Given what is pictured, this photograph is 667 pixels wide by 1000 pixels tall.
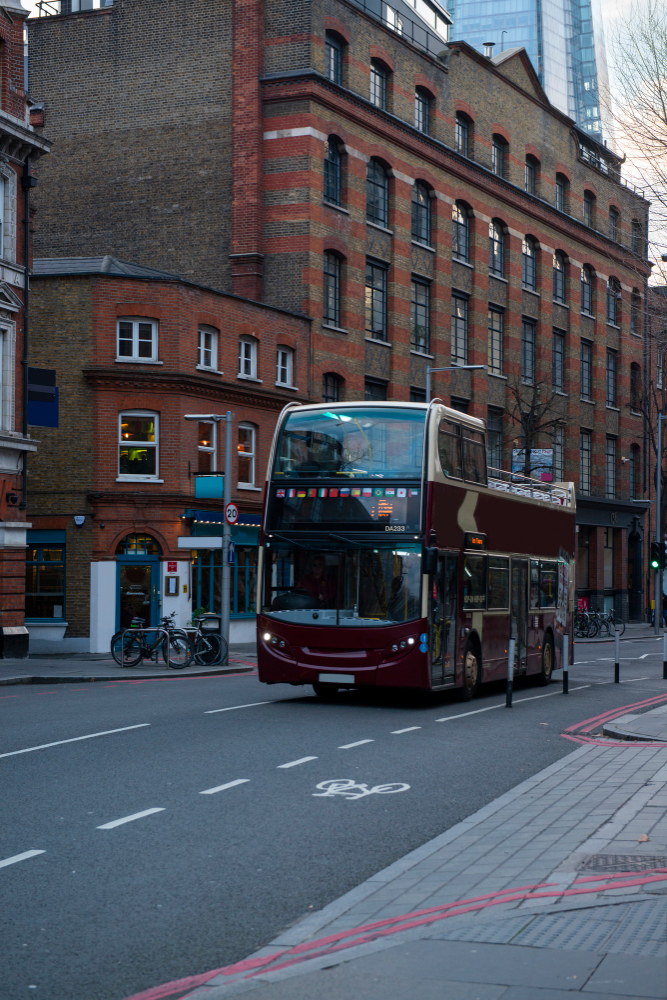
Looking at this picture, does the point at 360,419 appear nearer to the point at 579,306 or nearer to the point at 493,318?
the point at 493,318

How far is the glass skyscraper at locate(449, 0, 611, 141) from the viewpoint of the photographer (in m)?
149

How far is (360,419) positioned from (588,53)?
504 feet

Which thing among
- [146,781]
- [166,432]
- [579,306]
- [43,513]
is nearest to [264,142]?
[166,432]

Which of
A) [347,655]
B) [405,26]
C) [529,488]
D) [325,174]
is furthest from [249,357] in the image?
[347,655]

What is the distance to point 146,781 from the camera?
10.4 m

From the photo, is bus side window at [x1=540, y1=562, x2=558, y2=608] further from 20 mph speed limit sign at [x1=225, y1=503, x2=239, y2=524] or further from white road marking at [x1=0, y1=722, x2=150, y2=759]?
white road marking at [x1=0, y1=722, x2=150, y2=759]

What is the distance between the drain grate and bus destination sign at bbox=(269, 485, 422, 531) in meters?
9.58

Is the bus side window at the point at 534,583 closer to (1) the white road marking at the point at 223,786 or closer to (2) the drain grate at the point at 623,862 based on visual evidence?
(1) the white road marking at the point at 223,786

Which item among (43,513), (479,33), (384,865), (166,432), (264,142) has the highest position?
(479,33)

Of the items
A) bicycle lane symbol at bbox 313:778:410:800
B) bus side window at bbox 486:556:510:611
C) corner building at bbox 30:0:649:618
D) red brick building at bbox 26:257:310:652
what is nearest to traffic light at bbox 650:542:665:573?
corner building at bbox 30:0:649:618

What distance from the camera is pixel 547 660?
23484 millimetres

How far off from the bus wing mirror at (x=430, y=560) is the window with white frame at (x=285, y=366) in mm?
21518

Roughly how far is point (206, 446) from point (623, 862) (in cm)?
2813

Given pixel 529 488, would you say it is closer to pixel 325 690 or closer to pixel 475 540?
pixel 475 540
